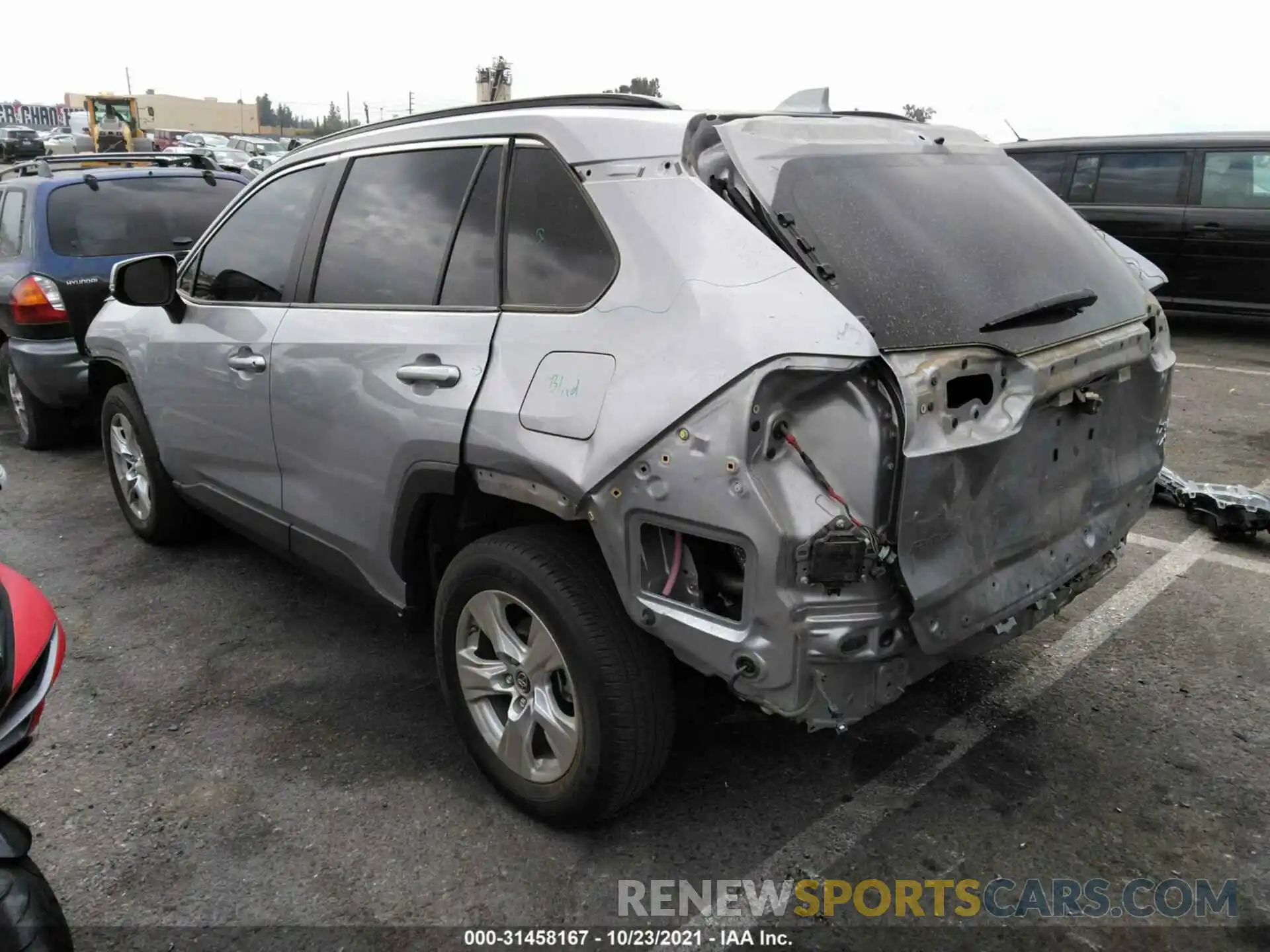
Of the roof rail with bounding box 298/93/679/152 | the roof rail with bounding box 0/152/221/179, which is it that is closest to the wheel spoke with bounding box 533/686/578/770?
the roof rail with bounding box 298/93/679/152

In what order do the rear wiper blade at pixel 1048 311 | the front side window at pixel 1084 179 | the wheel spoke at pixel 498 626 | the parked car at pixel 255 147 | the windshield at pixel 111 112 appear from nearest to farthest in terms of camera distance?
the rear wiper blade at pixel 1048 311, the wheel spoke at pixel 498 626, the front side window at pixel 1084 179, the parked car at pixel 255 147, the windshield at pixel 111 112

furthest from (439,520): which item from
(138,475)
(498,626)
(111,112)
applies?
(111,112)

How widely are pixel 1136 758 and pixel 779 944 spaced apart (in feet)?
4.48

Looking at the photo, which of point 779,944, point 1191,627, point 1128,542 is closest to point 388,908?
point 779,944

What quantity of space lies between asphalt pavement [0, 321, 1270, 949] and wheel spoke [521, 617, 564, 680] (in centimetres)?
48

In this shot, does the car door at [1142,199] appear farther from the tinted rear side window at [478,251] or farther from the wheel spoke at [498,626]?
the wheel spoke at [498,626]

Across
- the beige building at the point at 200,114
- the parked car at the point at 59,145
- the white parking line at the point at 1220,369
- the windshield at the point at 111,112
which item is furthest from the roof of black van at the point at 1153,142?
the beige building at the point at 200,114

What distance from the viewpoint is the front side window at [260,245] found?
3.52 meters

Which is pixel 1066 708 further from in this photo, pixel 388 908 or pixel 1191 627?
pixel 388 908

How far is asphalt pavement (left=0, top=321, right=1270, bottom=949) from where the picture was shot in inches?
96.9

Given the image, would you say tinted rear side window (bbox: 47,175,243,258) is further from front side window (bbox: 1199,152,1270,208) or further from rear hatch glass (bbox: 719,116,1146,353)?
front side window (bbox: 1199,152,1270,208)

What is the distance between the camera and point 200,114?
3802 inches

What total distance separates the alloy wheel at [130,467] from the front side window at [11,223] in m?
2.33

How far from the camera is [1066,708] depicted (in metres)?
3.25
